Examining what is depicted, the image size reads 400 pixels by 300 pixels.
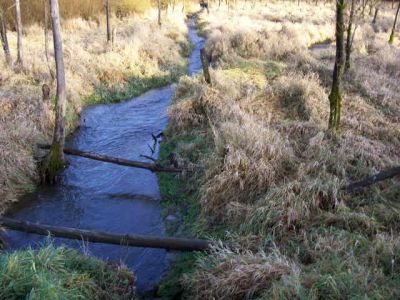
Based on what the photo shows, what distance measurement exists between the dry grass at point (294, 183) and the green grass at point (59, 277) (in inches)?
38.6

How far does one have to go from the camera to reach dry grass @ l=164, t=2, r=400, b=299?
4824 millimetres

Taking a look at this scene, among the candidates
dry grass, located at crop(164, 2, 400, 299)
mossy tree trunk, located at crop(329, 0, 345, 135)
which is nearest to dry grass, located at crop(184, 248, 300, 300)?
dry grass, located at crop(164, 2, 400, 299)

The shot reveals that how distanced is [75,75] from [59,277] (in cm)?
1113

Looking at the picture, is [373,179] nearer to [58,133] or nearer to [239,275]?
[239,275]

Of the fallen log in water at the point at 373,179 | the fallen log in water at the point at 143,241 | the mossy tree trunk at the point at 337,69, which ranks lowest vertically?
the fallen log in water at the point at 143,241

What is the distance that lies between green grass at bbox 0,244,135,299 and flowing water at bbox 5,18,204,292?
485 mm

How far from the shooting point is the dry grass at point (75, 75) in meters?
9.02

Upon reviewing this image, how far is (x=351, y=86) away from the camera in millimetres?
12891

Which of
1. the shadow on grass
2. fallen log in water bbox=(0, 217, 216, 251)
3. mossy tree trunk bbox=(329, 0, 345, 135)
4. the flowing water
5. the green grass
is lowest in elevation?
the shadow on grass

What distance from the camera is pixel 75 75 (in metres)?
14.8

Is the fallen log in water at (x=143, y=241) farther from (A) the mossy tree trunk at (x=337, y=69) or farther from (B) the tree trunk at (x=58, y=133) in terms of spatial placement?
(A) the mossy tree trunk at (x=337, y=69)

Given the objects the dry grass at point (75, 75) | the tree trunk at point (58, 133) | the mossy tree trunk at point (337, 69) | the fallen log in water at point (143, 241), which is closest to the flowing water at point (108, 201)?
the fallen log in water at point (143, 241)

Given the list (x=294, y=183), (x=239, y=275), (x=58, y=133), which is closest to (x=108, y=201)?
(x=58, y=133)

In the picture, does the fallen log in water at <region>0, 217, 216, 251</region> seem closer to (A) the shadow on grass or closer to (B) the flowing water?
(B) the flowing water
